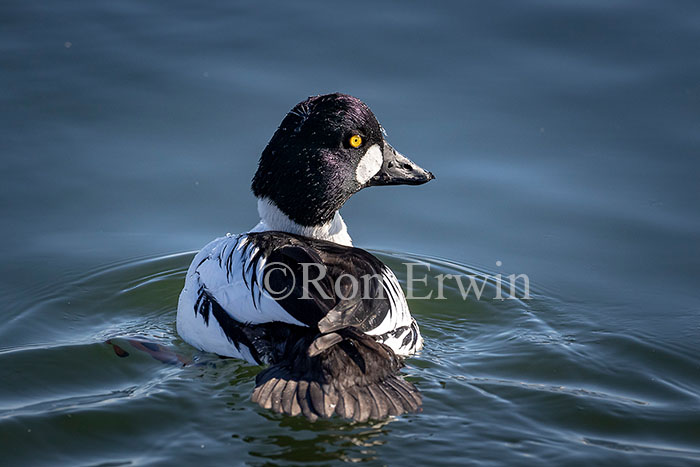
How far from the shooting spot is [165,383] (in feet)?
15.8

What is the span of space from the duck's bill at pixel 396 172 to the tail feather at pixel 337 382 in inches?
66.0

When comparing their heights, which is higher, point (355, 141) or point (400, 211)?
point (355, 141)

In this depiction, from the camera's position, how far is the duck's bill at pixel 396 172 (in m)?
5.92

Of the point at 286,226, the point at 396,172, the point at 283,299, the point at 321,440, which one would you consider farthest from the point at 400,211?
the point at 321,440

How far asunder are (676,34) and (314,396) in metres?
6.89

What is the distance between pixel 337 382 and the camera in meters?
4.34

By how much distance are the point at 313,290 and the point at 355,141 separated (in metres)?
1.44

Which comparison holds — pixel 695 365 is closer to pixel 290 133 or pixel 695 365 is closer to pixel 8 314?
pixel 290 133

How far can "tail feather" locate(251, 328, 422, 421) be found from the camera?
4.21 m

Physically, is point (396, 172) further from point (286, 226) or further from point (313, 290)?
point (313, 290)

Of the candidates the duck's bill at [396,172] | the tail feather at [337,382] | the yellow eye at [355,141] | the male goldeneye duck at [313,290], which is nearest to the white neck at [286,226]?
the male goldeneye duck at [313,290]

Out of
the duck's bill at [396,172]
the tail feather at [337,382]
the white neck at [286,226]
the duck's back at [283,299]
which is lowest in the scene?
the tail feather at [337,382]

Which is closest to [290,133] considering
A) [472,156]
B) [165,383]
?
[165,383]

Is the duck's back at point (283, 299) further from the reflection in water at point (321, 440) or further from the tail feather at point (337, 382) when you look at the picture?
the reflection in water at point (321, 440)
